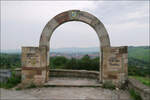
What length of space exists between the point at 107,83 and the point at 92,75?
247 cm

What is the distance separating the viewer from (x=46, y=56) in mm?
7824

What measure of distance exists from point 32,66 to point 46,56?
97 cm

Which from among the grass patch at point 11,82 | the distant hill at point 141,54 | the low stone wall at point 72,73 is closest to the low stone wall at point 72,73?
the low stone wall at point 72,73

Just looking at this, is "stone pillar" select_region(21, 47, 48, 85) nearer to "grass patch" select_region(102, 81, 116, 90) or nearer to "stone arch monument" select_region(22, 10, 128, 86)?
"stone arch monument" select_region(22, 10, 128, 86)

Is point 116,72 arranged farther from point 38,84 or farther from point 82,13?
point 38,84

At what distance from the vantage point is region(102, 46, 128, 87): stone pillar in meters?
7.30

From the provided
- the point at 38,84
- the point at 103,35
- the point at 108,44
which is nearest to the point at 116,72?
the point at 108,44

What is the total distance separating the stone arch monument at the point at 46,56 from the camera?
24.1 ft

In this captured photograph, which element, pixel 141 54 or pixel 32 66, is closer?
pixel 32 66

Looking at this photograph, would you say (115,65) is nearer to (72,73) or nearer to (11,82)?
(72,73)

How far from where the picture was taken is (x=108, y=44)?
24.8 ft

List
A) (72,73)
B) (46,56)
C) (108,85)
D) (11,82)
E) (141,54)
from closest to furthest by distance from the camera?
(108,85)
(46,56)
(11,82)
(72,73)
(141,54)

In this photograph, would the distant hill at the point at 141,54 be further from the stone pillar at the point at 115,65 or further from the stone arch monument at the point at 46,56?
the stone arch monument at the point at 46,56

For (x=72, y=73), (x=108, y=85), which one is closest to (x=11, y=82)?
(x=72, y=73)
